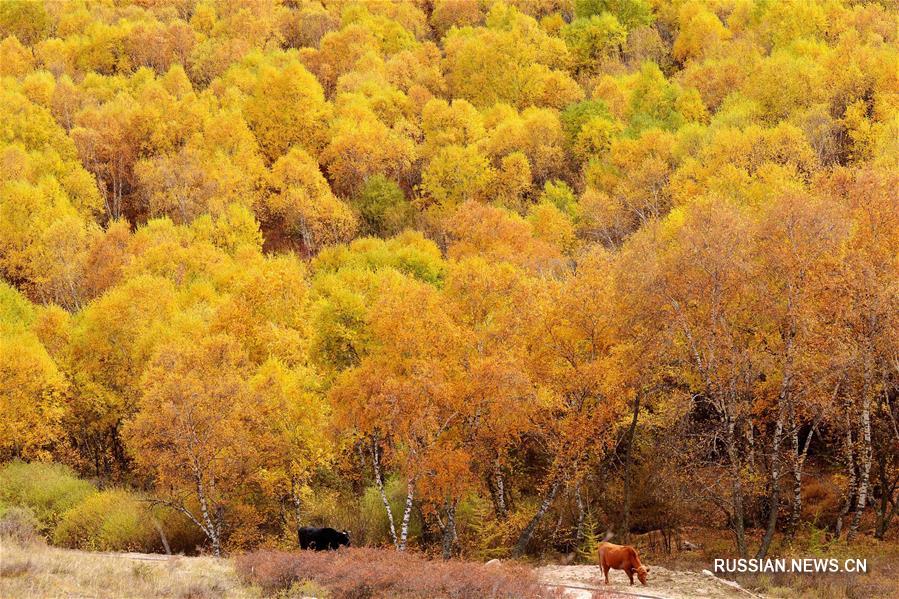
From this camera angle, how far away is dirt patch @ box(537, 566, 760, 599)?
2478cm

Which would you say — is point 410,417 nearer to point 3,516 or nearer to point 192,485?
point 192,485

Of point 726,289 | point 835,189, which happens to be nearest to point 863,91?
point 835,189

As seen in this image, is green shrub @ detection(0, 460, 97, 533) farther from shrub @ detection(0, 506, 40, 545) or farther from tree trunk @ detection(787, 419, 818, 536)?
tree trunk @ detection(787, 419, 818, 536)

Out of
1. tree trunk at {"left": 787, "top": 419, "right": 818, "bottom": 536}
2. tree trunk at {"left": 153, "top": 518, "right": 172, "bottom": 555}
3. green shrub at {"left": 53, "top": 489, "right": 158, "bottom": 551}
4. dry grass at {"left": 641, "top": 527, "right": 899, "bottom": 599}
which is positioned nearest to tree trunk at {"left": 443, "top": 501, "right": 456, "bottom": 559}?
dry grass at {"left": 641, "top": 527, "right": 899, "bottom": 599}

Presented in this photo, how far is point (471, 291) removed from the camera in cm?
3550

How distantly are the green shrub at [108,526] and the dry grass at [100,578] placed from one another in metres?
14.8

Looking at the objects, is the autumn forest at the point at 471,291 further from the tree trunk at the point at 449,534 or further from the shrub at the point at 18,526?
the shrub at the point at 18,526

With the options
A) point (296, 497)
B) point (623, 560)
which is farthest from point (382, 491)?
point (623, 560)

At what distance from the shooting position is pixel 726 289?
28984 millimetres

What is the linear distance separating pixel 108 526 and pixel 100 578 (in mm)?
19883

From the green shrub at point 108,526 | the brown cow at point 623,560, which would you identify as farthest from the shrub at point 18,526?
the brown cow at point 623,560

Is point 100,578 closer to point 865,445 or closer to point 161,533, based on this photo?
point 161,533

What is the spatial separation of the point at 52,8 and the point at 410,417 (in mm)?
157253

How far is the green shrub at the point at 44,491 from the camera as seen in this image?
43844 mm
